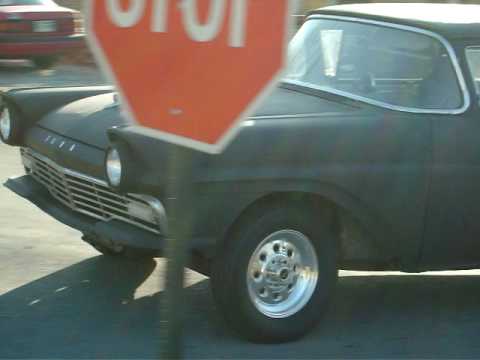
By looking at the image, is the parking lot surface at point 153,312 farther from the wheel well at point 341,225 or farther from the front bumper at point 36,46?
the front bumper at point 36,46

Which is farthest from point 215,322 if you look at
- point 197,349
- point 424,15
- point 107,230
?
point 424,15

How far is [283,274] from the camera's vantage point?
4.40 meters

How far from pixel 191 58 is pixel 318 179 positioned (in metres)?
2.15

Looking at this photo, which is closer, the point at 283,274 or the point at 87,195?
the point at 283,274

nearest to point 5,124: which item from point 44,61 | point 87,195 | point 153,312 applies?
point 87,195

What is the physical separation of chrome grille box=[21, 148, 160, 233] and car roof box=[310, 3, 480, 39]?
175 cm

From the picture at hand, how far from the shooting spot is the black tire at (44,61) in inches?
594

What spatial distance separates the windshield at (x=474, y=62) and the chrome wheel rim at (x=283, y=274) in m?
1.24

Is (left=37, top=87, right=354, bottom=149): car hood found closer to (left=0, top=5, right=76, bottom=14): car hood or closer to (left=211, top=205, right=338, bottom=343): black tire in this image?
(left=211, top=205, right=338, bottom=343): black tire

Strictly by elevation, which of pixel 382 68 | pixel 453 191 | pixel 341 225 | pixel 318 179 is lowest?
pixel 341 225

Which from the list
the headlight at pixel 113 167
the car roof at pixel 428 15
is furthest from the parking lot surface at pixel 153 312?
the car roof at pixel 428 15

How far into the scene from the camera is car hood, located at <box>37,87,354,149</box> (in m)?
4.54

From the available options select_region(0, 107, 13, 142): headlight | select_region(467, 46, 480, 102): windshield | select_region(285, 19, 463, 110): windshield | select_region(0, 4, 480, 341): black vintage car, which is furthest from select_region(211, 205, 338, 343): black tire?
select_region(0, 107, 13, 142): headlight

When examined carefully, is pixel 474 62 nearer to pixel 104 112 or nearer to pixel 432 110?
pixel 432 110
